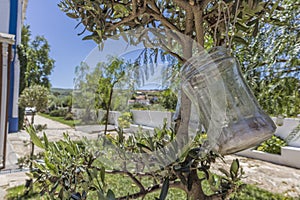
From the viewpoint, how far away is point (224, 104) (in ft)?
1.26

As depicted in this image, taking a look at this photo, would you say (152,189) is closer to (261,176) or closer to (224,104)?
(224,104)

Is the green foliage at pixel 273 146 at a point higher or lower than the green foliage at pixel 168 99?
lower

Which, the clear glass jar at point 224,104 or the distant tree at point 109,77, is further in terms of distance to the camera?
the distant tree at point 109,77

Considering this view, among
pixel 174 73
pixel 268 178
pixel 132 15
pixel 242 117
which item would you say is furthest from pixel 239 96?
pixel 268 178

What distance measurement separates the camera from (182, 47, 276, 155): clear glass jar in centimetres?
36

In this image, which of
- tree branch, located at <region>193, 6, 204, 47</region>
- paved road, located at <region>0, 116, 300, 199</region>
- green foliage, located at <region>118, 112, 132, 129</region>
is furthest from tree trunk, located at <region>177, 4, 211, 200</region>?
paved road, located at <region>0, 116, 300, 199</region>

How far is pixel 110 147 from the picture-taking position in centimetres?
56

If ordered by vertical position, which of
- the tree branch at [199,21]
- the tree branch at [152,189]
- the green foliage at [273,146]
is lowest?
the green foliage at [273,146]

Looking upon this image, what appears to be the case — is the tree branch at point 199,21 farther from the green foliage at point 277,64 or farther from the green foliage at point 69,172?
the green foliage at point 277,64

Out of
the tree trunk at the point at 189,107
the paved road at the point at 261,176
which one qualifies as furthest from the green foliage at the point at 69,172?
→ the paved road at the point at 261,176

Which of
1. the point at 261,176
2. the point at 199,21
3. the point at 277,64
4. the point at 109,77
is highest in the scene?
the point at 277,64

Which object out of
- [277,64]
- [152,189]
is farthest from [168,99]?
[277,64]

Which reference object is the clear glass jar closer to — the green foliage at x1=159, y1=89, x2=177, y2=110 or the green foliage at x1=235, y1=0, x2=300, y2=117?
the green foliage at x1=159, y1=89, x2=177, y2=110

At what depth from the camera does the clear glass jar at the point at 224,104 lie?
357mm
